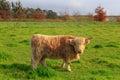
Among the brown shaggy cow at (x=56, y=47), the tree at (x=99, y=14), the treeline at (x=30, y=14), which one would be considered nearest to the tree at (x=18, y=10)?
the treeline at (x=30, y=14)

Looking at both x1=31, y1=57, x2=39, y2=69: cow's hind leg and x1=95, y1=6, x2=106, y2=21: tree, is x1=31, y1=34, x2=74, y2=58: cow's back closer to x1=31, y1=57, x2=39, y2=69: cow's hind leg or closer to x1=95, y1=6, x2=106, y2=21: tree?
x1=31, y1=57, x2=39, y2=69: cow's hind leg

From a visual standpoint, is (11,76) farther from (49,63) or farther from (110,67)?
(110,67)

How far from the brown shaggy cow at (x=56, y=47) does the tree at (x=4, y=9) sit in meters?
59.3

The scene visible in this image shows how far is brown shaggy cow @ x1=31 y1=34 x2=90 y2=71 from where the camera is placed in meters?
10.9

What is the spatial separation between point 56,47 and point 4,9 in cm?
6411

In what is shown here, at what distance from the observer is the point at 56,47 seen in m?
11.1

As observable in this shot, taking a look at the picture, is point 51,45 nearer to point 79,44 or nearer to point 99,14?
point 79,44

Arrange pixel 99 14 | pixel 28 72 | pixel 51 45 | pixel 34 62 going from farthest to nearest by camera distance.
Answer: pixel 99 14
pixel 51 45
pixel 34 62
pixel 28 72

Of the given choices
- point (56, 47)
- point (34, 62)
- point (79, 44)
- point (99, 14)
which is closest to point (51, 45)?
point (56, 47)

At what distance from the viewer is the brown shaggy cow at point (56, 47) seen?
35.6 ft

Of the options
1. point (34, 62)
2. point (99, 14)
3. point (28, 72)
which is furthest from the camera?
point (99, 14)

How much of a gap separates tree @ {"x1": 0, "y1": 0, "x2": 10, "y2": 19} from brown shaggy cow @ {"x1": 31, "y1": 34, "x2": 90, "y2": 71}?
194 ft

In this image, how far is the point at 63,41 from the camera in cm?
1130

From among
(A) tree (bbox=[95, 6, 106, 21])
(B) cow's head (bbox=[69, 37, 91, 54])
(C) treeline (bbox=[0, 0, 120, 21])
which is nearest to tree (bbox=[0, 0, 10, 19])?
(C) treeline (bbox=[0, 0, 120, 21])
